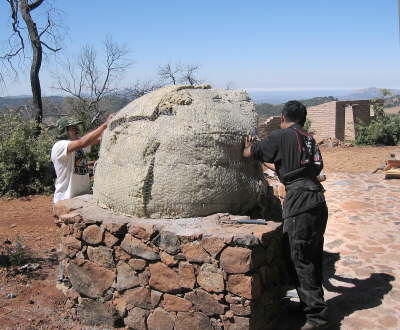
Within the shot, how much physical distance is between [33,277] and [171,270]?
89.5 inches

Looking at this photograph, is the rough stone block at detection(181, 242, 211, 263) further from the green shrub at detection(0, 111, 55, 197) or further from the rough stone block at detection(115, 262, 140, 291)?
the green shrub at detection(0, 111, 55, 197)

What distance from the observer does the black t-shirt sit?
320 centimetres

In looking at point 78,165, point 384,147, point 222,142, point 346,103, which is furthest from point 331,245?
point 346,103

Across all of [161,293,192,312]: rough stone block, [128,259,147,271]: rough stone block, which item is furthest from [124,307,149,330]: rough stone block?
[128,259,147,271]: rough stone block

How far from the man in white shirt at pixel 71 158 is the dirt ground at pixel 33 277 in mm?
1024

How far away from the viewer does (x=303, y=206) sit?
3.19m

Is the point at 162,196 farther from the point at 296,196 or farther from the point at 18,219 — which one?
the point at 18,219

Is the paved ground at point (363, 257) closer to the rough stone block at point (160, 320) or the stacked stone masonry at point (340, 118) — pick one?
the rough stone block at point (160, 320)

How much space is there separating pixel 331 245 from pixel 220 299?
2508mm

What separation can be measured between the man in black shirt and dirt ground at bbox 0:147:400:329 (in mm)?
2044

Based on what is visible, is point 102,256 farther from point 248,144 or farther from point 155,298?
point 248,144

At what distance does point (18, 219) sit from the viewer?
7230 mm

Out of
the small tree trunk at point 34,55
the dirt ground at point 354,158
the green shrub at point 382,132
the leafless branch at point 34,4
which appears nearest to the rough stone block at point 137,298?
the dirt ground at point 354,158

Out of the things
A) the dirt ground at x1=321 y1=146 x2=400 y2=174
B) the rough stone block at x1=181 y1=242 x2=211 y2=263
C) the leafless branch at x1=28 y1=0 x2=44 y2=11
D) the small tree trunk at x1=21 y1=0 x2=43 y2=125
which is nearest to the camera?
the rough stone block at x1=181 y1=242 x2=211 y2=263
